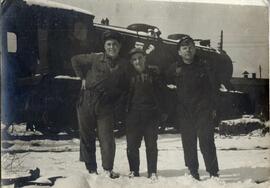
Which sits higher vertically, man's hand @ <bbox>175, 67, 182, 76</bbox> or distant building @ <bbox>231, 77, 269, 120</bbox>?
man's hand @ <bbox>175, 67, 182, 76</bbox>

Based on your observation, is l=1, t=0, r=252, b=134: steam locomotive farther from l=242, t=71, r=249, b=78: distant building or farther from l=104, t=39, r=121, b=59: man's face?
l=242, t=71, r=249, b=78: distant building

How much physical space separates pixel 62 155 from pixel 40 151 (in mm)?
168

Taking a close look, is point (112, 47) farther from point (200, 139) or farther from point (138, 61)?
point (200, 139)

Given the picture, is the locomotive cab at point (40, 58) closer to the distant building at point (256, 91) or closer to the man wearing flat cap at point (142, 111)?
the man wearing flat cap at point (142, 111)

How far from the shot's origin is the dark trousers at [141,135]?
3473mm

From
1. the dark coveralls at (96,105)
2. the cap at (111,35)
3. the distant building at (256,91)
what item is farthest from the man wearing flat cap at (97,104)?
the distant building at (256,91)

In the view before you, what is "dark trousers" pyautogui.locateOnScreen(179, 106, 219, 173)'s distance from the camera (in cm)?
359

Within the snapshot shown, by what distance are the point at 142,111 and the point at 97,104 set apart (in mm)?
A: 366

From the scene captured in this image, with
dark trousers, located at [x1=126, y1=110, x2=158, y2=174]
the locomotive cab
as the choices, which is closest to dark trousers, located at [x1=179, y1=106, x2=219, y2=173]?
dark trousers, located at [x1=126, y1=110, x2=158, y2=174]

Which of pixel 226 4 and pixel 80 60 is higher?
pixel 226 4

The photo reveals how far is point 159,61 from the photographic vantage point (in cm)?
358

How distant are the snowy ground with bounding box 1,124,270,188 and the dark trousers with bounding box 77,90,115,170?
0.05 m

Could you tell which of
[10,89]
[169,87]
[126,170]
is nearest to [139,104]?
[169,87]

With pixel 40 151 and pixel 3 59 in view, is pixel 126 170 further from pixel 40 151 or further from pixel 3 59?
pixel 3 59
